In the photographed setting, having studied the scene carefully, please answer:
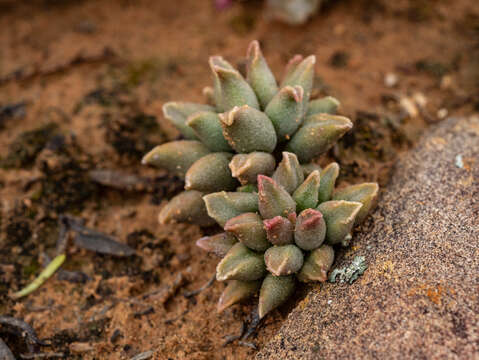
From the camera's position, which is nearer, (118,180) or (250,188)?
(250,188)

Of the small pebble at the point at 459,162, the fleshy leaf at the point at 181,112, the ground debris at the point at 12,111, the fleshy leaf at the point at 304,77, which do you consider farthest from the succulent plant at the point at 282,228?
the ground debris at the point at 12,111

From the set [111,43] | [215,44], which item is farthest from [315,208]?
[111,43]

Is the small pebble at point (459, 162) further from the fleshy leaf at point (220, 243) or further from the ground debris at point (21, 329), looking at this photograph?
the ground debris at point (21, 329)

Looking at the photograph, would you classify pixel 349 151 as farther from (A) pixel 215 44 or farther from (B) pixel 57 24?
(B) pixel 57 24

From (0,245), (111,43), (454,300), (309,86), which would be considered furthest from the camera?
(111,43)

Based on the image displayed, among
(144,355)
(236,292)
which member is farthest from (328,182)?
(144,355)

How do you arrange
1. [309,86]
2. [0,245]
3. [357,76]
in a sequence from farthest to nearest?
[357,76], [0,245], [309,86]

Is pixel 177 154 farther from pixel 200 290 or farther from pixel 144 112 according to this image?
pixel 144 112
